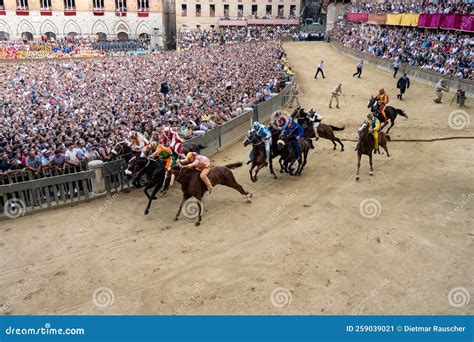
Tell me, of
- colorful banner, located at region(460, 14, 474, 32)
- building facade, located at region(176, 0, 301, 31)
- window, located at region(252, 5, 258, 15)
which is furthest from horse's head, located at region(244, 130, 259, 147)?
window, located at region(252, 5, 258, 15)

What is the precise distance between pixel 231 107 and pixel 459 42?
706 inches

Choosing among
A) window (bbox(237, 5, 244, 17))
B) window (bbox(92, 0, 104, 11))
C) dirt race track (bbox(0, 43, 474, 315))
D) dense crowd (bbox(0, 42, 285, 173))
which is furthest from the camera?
window (bbox(237, 5, 244, 17))

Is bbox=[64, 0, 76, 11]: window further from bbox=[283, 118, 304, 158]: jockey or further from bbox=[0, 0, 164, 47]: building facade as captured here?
bbox=[283, 118, 304, 158]: jockey

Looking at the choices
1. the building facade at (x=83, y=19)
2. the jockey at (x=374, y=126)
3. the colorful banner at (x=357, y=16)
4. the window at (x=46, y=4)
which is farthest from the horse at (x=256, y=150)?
the window at (x=46, y=4)

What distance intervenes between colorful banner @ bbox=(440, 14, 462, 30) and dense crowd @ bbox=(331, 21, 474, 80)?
49 cm

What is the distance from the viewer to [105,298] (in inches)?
328

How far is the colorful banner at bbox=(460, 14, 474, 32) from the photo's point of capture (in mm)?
27825

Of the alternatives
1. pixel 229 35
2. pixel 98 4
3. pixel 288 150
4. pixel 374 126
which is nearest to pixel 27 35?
pixel 98 4

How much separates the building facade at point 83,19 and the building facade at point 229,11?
5.29 m

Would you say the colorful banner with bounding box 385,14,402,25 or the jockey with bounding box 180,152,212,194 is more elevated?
the colorful banner with bounding box 385,14,402,25

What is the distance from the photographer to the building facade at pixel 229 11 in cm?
6981

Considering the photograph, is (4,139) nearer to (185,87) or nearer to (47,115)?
(47,115)

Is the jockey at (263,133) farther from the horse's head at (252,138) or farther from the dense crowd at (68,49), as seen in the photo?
the dense crowd at (68,49)

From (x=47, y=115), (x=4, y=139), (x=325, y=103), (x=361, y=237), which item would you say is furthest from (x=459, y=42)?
(x=4, y=139)
